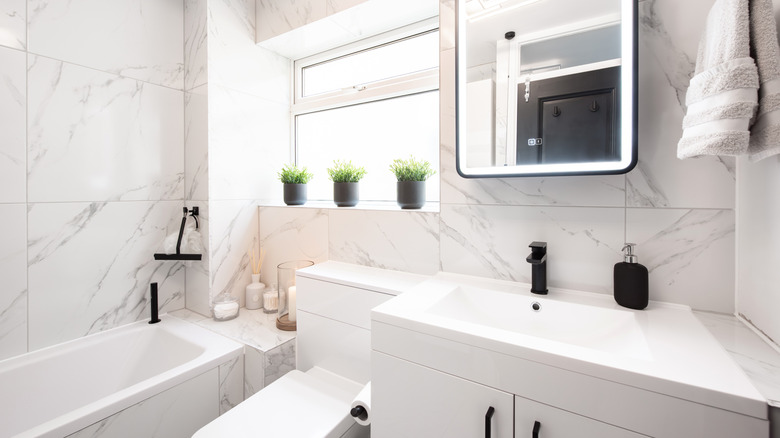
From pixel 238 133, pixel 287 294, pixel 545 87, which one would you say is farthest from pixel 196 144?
pixel 545 87

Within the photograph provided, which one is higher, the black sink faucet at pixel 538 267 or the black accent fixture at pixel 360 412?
the black sink faucet at pixel 538 267

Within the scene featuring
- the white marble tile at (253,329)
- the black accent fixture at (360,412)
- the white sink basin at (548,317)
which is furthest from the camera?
the white marble tile at (253,329)

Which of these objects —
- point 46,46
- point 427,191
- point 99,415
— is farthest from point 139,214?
point 427,191

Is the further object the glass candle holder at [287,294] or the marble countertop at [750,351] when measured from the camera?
the glass candle holder at [287,294]

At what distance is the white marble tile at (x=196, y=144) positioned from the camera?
1.71 meters

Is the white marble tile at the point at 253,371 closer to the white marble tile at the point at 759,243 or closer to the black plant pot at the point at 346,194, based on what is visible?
the black plant pot at the point at 346,194

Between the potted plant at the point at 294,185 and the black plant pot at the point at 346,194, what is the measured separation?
0.31m

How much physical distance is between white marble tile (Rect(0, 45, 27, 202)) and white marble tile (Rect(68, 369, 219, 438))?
3.30 ft

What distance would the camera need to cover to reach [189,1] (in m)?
1.77

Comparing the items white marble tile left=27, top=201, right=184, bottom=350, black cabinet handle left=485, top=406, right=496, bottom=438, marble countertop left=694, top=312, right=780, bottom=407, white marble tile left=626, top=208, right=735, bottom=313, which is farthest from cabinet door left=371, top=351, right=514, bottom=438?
white marble tile left=27, top=201, right=184, bottom=350

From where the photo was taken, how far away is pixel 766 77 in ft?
1.95

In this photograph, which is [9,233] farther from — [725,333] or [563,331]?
[725,333]

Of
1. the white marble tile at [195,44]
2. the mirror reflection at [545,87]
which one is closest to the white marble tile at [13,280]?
the white marble tile at [195,44]

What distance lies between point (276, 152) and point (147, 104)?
2.30 feet
